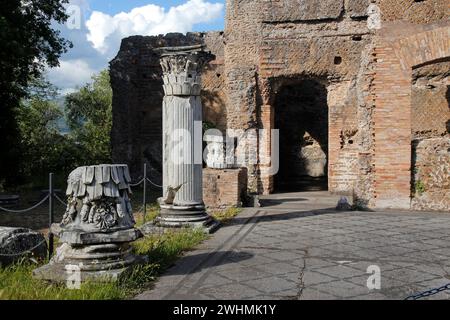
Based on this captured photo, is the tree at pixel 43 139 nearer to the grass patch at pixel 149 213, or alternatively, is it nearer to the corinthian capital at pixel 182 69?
the grass patch at pixel 149 213

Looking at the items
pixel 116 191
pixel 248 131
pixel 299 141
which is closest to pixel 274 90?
pixel 248 131

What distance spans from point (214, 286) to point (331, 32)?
9739 millimetres

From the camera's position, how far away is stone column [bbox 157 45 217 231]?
656cm

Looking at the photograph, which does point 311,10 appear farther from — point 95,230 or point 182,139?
point 95,230

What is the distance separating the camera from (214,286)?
390 centimetres

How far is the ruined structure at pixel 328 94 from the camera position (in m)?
8.48

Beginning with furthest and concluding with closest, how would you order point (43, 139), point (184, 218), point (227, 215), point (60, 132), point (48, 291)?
point (60, 132)
point (43, 139)
point (227, 215)
point (184, 218)
point (48, 291)

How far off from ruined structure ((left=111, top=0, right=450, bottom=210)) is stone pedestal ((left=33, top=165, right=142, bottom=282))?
5665mm

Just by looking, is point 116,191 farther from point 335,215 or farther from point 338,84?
point 338,84

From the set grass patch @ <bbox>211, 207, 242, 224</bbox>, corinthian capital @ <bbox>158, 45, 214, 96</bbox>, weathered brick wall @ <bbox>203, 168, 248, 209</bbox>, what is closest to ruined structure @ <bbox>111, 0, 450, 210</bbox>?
weathered brick wall @ <bbox>203, 168, 248, 209</bbox>

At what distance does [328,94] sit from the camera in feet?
41.3

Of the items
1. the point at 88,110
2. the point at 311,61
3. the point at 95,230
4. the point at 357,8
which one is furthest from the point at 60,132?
the point at 95,230

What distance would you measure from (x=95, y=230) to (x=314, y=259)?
2.15 meters

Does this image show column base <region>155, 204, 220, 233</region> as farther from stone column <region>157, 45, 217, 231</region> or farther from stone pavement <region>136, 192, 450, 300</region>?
stone pavement <region>136, 192, 450, 300</region>
